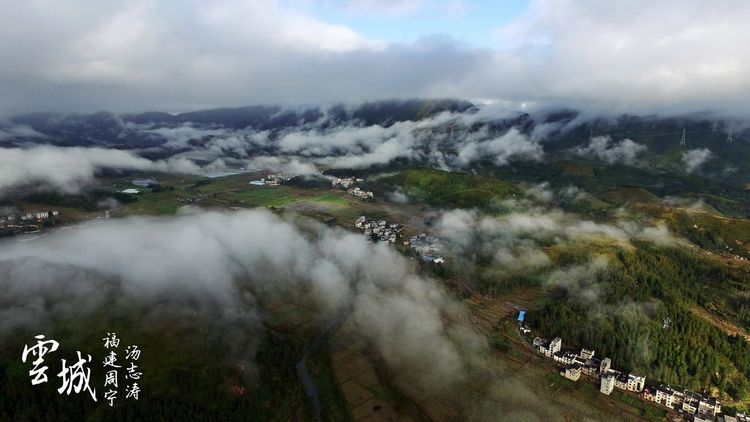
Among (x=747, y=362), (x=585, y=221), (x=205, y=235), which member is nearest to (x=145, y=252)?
(x=205, y=235)

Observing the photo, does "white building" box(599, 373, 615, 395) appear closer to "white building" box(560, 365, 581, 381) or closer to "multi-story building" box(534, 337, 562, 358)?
"white building" box(560, 365, 581, 381)

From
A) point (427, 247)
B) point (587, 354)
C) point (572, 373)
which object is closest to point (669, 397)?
point (572, 373)

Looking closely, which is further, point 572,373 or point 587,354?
point 587,354

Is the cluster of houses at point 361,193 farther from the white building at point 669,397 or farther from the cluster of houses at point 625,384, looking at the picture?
the white building at point 669,397

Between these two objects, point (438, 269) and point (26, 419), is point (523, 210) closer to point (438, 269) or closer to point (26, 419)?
point (438, 269)

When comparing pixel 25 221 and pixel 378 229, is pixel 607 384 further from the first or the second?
pixel 25 221

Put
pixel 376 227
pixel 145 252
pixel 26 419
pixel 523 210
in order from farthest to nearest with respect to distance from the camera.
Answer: pixel 523 210 < pixel 376 227 < pixel 145 252 < pixel 26 419

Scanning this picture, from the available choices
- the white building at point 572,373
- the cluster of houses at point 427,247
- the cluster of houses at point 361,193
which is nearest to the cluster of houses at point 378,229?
the cluster of houses at point 427,247
